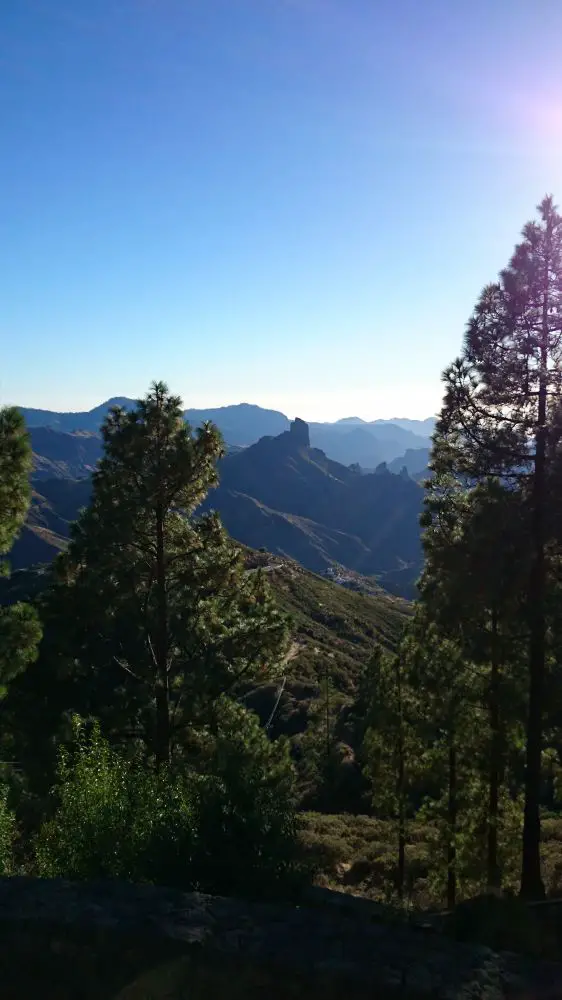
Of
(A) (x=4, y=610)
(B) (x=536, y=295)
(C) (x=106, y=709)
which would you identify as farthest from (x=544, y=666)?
(A) (x=4, y=610)

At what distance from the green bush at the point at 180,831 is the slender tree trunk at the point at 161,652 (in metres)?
4.12

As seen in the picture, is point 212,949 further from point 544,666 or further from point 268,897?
point 544,666

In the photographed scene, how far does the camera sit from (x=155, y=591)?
1555cm

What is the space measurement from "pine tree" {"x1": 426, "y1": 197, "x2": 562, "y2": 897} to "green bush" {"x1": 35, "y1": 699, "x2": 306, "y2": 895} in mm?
6390

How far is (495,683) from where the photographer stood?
14.4 meters

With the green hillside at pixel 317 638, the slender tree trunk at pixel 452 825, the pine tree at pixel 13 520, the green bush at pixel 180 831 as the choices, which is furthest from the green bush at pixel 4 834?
the slender tree trunk at pixel 452 825

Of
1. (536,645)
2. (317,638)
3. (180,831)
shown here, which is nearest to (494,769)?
(536,645)

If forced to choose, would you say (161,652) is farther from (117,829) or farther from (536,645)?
(536,645)

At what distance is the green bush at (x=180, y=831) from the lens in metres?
8.49

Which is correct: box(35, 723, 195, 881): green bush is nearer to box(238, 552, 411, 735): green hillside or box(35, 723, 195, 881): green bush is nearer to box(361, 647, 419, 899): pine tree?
box(238, 552, 411, 735): green hillside

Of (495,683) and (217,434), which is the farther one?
(217,434)

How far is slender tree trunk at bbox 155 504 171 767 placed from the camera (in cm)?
1531

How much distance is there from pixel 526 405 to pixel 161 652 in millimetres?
10093

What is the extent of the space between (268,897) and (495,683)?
311 inches
